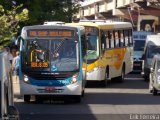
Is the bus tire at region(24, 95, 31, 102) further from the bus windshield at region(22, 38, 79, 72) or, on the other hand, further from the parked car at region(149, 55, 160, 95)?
the parked car at region(149, 55, 160, 95)

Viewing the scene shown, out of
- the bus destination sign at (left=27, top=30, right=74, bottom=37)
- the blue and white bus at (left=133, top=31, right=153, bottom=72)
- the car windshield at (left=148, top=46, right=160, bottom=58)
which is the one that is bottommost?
the blue and white bus at (left=133, top=31, right=153, bottom=72)

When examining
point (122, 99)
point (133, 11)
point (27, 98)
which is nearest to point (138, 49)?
point (122, 99)

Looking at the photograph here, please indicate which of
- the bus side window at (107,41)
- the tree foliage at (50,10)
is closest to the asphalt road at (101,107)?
the bus side window at (107,41)

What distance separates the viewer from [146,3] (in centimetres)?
6619

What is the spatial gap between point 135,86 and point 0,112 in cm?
2299

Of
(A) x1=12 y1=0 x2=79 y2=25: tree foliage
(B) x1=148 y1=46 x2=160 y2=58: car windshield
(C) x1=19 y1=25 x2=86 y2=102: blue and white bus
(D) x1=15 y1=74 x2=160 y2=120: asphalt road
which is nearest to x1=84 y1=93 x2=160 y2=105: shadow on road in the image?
(D) x1=15 y1=74 x2=160 y2=120: asphalt road

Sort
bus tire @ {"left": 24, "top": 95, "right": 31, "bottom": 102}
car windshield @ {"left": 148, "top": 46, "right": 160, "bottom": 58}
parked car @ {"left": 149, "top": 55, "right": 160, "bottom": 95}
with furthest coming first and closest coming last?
car windshield @ {"left": 148, "top": 46, "right": 160, "bottom": 58} → parked car @ {"left": 149, "top": 55, "right": 160, "bottom": 95} → bus tire @ {"left": 24, "top": 95, "right": 31, "bottom": 102}

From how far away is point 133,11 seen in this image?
2773 inches

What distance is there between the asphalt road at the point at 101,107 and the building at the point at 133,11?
32393mm

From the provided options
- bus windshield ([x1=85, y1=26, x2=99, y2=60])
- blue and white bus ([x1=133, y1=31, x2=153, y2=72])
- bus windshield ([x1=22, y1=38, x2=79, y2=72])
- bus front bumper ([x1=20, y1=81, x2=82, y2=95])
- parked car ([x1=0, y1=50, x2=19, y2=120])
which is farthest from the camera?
blue and white bus ([x1=133, y1=31, x2=153, y2=72])

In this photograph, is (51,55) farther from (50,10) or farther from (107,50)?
(50,10)

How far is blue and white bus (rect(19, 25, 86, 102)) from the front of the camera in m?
21.2

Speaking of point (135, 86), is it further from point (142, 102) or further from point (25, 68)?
point (25, 68)

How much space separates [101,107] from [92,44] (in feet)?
27.8
